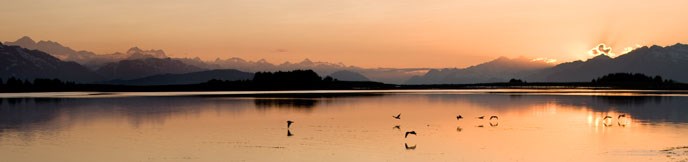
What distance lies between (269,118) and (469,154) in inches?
1179

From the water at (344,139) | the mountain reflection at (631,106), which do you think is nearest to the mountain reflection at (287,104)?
the mountain reflection at (631,106)

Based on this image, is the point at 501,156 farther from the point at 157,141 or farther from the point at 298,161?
the point at 157,141

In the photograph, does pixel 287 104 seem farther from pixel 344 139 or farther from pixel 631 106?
pixel 344 139

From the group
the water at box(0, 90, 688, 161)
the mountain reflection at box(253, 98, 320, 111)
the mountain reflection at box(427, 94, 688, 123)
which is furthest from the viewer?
the mountain reflection at box(253, 98, 320, 111)

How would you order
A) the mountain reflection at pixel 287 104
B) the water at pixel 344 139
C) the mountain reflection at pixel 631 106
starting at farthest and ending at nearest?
the mountain reflection at pixel 287 104
the mountain reflection at pixel 631 106
the water at pixel 344 139

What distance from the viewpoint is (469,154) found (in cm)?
3353

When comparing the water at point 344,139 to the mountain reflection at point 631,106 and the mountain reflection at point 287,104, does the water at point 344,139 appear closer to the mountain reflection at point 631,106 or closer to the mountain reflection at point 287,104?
the mountain reflection at point 631,106

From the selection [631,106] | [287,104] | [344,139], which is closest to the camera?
[344,139]

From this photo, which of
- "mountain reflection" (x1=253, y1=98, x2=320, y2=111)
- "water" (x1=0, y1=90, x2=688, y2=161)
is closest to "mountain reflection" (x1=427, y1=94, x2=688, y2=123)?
"water" (x1=0, y1=90, x2=688, y2=161)

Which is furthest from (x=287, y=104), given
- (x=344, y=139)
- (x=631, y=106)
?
(x=344, y=139)

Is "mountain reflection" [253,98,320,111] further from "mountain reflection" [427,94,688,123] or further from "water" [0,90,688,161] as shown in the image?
"water" [0,90,688,161]

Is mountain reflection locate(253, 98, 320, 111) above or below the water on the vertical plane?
above

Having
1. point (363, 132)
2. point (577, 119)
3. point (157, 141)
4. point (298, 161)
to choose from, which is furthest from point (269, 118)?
point (298, 161)

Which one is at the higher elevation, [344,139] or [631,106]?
[631,106]
